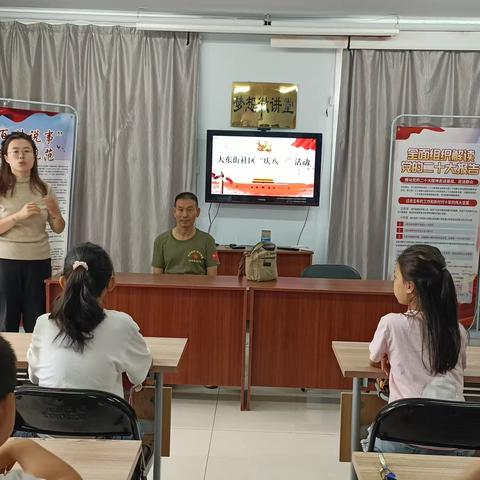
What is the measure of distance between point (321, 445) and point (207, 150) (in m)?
3.26

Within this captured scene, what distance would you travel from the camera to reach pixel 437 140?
5.23 meters

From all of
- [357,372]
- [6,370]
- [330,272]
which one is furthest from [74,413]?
[330,272]

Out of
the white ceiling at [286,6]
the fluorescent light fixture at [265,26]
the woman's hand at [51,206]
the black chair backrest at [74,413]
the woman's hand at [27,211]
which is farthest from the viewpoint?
the fluorescent light fixture at [265,26]

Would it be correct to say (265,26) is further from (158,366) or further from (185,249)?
(158,366)

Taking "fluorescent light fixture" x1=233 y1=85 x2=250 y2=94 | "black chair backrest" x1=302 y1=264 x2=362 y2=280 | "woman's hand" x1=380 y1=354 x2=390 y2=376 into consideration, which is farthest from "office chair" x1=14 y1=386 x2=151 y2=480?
"fluorescent light fixture" x1=233 y1=85 x2=250 y2=94

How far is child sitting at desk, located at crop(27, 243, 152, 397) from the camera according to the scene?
1.83 meters

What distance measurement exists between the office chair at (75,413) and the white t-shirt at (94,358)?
0.51ft

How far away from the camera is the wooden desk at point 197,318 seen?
350 centimetres

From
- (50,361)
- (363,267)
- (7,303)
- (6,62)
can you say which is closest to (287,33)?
(363,267)

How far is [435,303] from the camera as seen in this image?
1.99 meters

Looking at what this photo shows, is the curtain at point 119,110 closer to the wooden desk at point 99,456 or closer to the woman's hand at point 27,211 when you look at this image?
the woman's hand at point 27,211

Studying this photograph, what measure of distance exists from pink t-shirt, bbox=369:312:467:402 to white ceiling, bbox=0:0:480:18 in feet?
12.1

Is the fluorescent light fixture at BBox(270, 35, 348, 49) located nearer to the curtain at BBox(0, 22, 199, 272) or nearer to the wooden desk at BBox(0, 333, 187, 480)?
the curtain at BBox(0, 22, 199, 272)

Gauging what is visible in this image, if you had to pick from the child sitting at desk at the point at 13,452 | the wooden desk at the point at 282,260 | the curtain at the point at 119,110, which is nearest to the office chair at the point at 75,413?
the child sitting at desk at the point at 13,452
